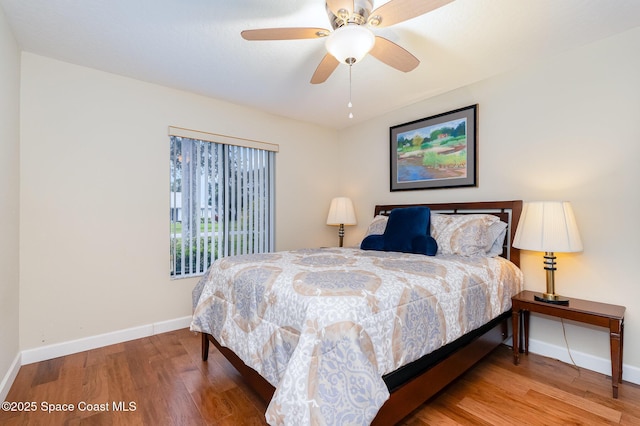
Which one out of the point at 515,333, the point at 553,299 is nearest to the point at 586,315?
the point at 553,299

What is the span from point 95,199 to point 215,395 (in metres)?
1.99

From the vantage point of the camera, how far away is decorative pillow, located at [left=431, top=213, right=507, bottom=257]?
8.13ft

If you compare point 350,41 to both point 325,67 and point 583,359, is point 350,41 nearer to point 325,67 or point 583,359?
point 325,67

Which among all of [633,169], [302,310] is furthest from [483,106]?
[302,310]

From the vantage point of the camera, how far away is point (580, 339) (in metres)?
2.27

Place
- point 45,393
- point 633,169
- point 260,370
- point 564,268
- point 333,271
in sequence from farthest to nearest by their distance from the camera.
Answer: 1. point 564,268
2. point 633,169
3. point 45,393
4. point 333,271
5. point 260,370

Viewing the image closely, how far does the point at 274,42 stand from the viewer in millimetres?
2184

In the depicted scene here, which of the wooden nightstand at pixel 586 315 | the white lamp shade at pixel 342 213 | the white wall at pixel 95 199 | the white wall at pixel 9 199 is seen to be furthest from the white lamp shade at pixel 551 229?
the white wall at pixel 9 199

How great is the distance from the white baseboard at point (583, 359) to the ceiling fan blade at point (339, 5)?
9.43ft

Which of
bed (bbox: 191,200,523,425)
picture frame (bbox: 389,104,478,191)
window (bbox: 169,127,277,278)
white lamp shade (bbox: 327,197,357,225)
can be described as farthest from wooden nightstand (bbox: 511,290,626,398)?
window (bbox: 169,127,277,278)

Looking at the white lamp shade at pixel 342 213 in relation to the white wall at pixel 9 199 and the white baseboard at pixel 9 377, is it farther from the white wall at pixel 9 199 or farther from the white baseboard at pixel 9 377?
the white baseboard at pixel 9 377

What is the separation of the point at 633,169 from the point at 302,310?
2519 millimetres

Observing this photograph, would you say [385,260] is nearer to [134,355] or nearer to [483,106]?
[483,106]

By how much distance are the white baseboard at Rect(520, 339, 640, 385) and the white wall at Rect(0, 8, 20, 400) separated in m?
3.82
